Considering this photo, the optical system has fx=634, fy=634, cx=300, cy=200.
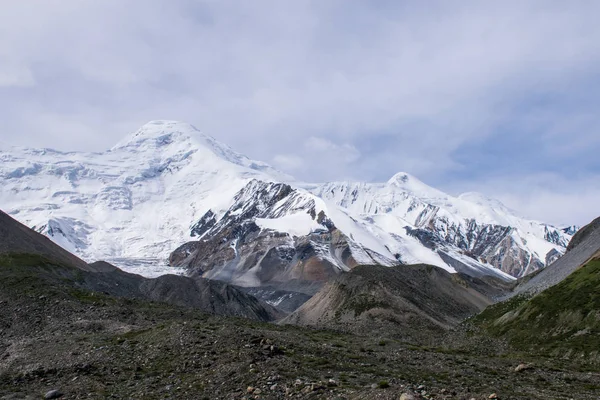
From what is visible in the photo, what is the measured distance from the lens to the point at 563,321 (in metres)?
78.9

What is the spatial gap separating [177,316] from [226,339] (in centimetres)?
3259

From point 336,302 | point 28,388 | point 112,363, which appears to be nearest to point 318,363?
point 112,363

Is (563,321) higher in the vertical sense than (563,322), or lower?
higher

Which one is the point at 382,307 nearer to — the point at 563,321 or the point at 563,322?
the point at 563,321

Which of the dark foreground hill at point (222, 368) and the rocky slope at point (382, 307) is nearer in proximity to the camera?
the dark foreground hill at point (222, 368)

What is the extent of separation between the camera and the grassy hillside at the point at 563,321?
69812 mm

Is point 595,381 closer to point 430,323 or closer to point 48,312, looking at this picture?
point 48,312

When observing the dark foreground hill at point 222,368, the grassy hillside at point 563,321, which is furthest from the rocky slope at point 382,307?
the dark foreground hill at point 222,368

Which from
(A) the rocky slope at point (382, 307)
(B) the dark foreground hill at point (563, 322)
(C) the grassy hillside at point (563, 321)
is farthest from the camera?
(A) the rocky slope at point (382, 307)

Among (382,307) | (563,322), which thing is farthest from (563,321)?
(382,307)

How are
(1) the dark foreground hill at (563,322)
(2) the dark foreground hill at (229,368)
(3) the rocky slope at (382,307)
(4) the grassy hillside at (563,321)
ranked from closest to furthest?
(2) the dark foreground hill at (229,368), (1) the dark foreground hill at (563,322), (4) the grassy hillside at (563,321), (3) the rocky slope at (382,307)

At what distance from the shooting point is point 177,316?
7519cm

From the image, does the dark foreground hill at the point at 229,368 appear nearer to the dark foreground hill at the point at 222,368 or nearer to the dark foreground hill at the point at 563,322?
the dark foreground hill at the point at 222,368

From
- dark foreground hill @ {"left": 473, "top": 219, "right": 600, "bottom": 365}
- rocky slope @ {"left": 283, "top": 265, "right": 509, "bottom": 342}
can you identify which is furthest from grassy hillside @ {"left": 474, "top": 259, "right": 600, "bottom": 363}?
rocky slope @ {"left": 283, "top": 265, "right": 509, "bottom": 342}
